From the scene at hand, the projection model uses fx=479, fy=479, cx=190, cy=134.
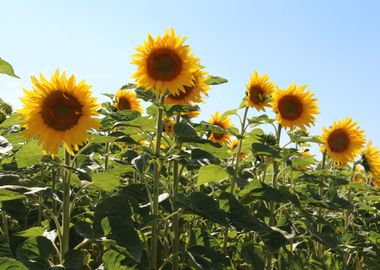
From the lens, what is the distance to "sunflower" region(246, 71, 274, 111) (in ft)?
15.6

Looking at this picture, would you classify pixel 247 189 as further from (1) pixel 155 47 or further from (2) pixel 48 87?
(2) pixel 48 87

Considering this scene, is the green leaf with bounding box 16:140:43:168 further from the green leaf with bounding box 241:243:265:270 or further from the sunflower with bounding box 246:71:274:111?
the sunflower with bounding box 246:71:274:111

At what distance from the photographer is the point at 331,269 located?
5086 mm

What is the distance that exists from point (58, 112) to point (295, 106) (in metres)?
2.73

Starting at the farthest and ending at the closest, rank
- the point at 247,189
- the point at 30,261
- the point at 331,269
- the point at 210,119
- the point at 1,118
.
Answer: the point at 210,119
the point at 331,269
the point at 1,118
the point at 247,189
the point at 30,261

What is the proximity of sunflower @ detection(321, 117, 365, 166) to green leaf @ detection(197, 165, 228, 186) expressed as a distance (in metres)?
2.31

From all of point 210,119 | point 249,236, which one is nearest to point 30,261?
point 249,236

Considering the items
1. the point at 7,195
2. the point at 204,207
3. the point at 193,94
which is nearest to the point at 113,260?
the point at 204,207

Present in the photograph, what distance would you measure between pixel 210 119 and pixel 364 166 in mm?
2025

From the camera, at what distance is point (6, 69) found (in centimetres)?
252

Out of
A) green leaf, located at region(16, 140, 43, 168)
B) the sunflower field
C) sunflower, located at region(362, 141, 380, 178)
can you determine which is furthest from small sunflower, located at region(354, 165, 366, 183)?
green leaf, located at region(16, 140, 43, 168)

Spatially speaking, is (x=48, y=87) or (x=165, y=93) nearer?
Answer: (x=48, y=87)

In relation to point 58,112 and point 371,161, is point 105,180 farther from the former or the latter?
point 371,161

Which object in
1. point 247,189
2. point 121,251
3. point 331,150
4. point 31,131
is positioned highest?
point 331,150
